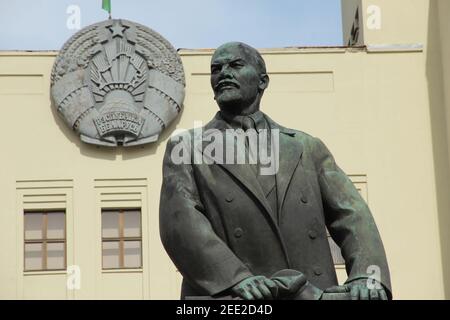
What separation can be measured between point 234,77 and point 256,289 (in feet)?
3.91

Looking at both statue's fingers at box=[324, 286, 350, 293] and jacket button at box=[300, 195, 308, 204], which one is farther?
jacket button at box=[300, 195, 308, 204]

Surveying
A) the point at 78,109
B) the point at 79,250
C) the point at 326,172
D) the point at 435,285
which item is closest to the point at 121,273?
the point at 79,250

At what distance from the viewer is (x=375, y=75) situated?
2980 cm

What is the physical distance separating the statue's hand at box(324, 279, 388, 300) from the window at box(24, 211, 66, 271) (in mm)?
19693

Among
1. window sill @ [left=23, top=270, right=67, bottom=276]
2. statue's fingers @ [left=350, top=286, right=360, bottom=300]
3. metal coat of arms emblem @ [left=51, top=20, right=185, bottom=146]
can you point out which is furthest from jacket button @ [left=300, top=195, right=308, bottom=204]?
window sill @ [left=23, top=270, right=67, bottom=276]

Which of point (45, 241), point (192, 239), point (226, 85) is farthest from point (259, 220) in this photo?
point (45, 241)

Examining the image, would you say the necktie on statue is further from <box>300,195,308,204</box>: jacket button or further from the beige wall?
the beige wall

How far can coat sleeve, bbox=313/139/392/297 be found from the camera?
952 cm

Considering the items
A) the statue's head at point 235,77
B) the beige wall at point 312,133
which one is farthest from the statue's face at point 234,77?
the beige wall at point 312,133

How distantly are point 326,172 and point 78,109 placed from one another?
62.9 feet

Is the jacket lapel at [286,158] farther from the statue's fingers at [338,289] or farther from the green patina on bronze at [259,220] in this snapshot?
the statue's fingers at [338,289]

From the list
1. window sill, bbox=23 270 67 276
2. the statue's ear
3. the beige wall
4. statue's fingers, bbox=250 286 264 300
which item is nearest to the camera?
statue's fingers, bbox=250 286 264 300

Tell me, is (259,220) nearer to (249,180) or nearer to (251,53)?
(249,180)

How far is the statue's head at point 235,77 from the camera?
980 centimetres
